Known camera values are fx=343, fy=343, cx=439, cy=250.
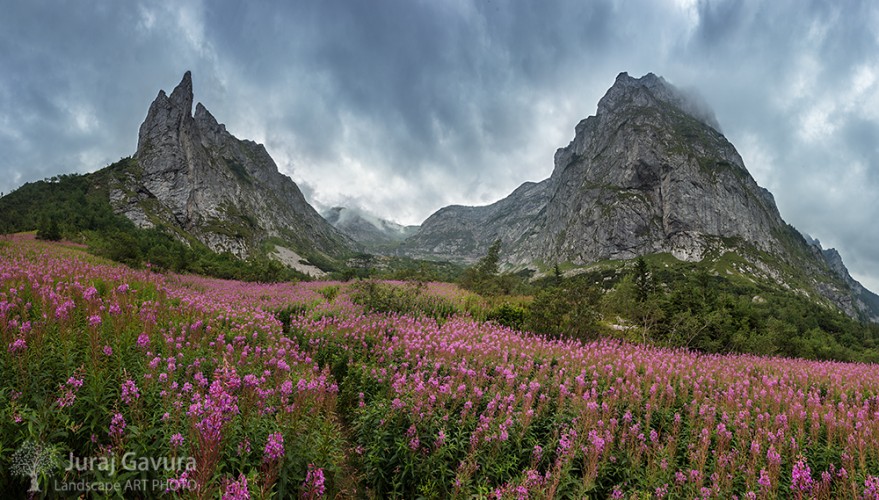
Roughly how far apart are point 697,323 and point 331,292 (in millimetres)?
17666

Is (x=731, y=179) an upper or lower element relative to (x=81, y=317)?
upper

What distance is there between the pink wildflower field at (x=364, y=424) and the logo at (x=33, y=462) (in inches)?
1.3

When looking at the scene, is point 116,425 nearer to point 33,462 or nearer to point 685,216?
point 33,462

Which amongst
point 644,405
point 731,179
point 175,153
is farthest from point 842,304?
point 175,153

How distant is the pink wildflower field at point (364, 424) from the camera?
3162 millimetres

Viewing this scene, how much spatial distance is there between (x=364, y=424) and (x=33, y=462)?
360cm

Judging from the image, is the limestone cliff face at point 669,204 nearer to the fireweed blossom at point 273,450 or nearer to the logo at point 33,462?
the fireweed blossom at point 273,450

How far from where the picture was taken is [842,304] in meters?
172

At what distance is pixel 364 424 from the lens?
216 inches

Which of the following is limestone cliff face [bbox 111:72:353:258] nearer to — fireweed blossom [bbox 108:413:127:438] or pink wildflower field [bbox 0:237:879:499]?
pink wildflower field [bbox 0:237:879:499]

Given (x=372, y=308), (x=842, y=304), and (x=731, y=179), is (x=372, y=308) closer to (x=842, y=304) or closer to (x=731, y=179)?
(x=731, y=179)

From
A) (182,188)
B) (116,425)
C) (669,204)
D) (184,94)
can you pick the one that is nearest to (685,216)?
(669,204)

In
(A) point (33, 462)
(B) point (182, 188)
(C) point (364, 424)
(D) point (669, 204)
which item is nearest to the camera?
(A) point (33, 462)

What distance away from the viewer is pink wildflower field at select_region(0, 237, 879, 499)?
3.16 metres
